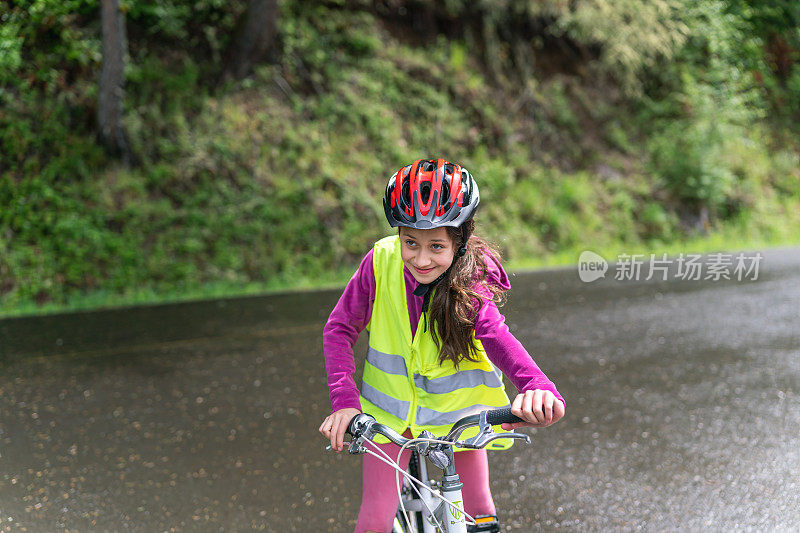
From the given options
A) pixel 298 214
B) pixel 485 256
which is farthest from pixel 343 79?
pixel 485 256

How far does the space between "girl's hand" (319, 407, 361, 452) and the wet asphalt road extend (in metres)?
1.73

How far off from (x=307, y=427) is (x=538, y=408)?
11.6 ft

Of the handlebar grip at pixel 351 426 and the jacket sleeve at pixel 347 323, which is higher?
the jacket sleeve at pixel 347 323

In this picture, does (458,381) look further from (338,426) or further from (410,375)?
(338,426)

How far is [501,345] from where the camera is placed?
2432mm

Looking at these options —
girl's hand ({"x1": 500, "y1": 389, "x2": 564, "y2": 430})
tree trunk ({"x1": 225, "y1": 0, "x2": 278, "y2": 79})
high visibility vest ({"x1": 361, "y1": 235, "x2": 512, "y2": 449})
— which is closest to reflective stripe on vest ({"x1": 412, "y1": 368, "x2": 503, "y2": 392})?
high visibility vest ({"x1": 361, "y1": 235, "x2": 512, "y2": 449})

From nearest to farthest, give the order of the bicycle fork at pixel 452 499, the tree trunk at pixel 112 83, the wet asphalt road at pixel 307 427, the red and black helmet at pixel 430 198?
the bicycle fork at pixel 452 499 → the red and black helmet at pixel 430 198 → the wet asphalt road at pixel 307 427 → the tree trunk at pixel 112 83

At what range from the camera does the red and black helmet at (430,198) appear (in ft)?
7.71

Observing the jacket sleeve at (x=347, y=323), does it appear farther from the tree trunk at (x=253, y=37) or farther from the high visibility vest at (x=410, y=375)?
the tree trunk at (x=253, y=37)

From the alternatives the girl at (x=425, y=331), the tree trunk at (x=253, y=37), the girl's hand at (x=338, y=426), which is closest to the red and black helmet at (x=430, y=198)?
the girl at (x=425, y=331)

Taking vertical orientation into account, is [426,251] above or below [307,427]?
above

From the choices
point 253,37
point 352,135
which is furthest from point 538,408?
point 253,37

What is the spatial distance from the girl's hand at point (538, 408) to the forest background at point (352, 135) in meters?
A: 9.57

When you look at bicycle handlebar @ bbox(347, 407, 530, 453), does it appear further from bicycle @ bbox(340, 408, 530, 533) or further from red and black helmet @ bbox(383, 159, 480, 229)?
red and black helmet @ bbox(383, 159, 480, 229)
